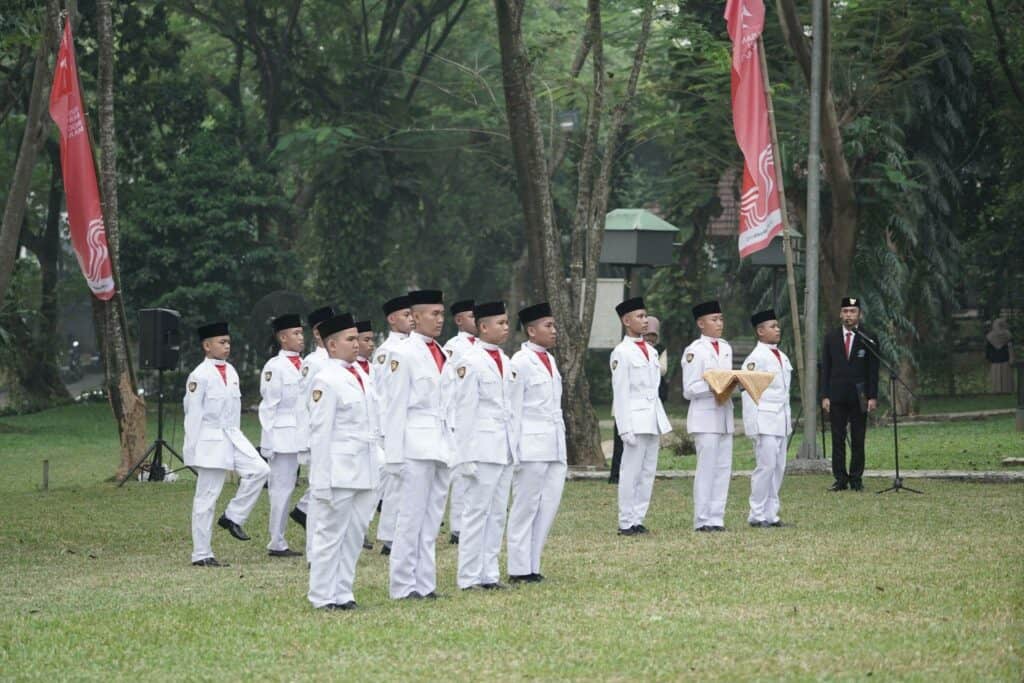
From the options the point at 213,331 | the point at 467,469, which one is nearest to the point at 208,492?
the point at 213,331

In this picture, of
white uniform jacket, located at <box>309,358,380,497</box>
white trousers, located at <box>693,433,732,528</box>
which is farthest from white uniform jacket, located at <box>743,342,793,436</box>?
white uniform jacket, located at <box>309,358,380,497</box>

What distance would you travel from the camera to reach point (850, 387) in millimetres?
18953

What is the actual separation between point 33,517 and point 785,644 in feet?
37.5

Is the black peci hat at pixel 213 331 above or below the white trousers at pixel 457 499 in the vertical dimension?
above

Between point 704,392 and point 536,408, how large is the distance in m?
3.65

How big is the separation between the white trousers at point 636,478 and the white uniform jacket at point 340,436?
15.5 feet

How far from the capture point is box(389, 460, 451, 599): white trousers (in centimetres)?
1126

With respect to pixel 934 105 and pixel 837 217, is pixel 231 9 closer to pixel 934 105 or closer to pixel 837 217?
pixel 934 105

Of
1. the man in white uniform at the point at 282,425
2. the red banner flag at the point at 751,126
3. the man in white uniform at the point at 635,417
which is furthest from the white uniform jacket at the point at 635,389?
the red banner flag at the point at 751,126

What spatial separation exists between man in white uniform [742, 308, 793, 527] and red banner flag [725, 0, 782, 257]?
449 cm

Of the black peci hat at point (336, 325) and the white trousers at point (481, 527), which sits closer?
the black peci hat at point (336, 325)

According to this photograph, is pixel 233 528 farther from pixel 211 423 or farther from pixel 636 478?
pixel 636 478

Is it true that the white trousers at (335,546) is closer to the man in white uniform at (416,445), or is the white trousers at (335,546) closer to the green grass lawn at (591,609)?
the green grass lawn at (591,609)

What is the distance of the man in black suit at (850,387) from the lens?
18844mm
